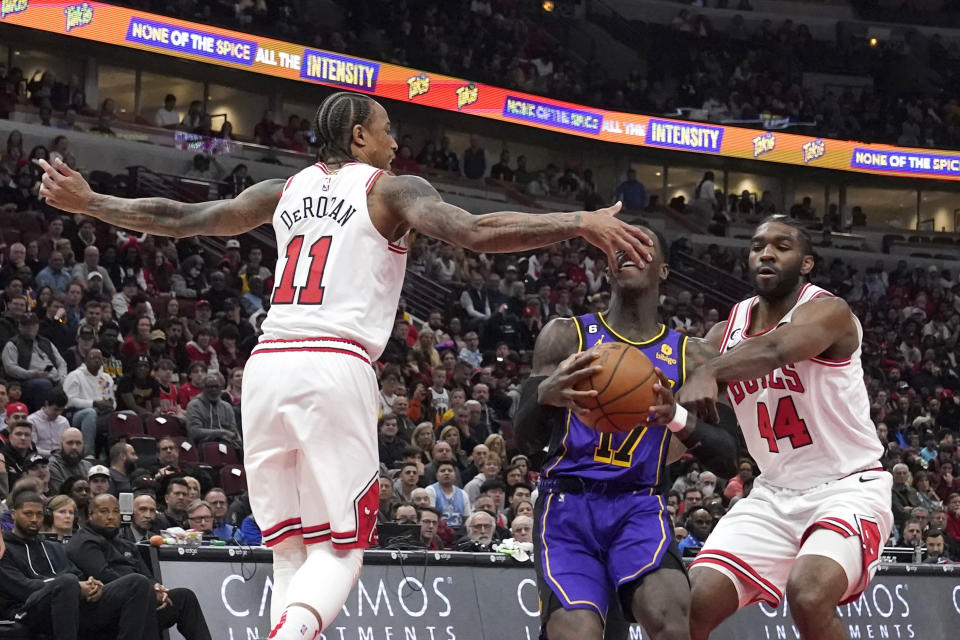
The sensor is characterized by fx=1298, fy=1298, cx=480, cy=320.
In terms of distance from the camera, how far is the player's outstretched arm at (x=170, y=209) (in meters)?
5.05

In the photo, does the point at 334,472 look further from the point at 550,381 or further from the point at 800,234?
the point at 800,234

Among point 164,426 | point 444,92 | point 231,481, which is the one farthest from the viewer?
point 444,92

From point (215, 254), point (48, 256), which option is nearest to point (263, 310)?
point (48, 256)

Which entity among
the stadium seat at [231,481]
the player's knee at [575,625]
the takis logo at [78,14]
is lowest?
the stadium seat at [231,481]

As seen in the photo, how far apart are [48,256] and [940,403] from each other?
14.4m

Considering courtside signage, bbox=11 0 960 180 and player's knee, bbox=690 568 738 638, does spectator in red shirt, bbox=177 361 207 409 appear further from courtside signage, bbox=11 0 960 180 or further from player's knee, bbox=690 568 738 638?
courtside signage, bbox=11 0 960 180

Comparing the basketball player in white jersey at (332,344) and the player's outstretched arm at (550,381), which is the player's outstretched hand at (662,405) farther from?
the basketball player in white jersey at (332,344)

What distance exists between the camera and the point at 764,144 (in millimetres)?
30141

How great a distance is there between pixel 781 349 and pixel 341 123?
1975 millimetres

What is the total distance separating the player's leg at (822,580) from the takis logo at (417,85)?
20847mm

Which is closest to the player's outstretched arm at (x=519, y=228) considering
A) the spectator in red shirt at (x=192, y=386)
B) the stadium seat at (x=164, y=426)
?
the stadium seat at (x=164, y=426)

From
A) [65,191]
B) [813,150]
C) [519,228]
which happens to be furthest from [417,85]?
[519,228]

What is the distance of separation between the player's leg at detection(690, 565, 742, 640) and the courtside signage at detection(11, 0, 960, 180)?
58.9ft

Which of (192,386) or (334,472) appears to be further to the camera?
(192,386)
